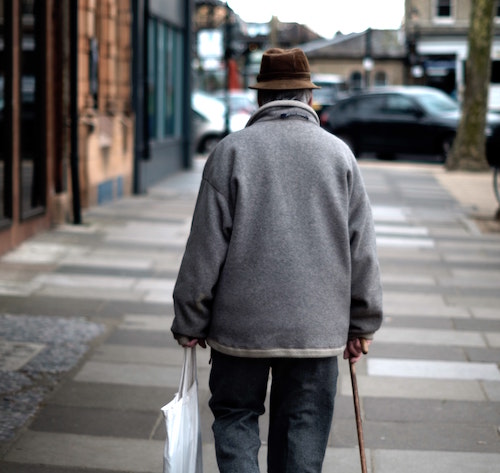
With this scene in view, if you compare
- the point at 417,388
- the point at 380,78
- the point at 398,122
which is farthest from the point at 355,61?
the point at 417,388

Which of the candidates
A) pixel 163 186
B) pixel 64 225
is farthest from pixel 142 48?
pixel 64 225

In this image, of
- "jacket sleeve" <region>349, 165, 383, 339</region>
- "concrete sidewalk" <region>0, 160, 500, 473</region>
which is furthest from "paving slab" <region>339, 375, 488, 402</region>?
"jacket sleeve" <region>349, 165, 383, 339</region>

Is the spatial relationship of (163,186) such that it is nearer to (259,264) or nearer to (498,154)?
(498,154)

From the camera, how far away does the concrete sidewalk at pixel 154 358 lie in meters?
4.80

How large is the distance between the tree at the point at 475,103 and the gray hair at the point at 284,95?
17.8 m

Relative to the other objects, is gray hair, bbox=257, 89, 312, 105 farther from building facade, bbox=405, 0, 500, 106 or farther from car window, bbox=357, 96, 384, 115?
building facade, bbox=405, 0, 500, 106

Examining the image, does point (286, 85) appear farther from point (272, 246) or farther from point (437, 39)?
point (437, 39)

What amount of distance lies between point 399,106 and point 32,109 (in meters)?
14.3

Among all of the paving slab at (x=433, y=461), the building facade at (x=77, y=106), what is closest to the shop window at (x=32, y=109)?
the building facade at (x=77, y=106)

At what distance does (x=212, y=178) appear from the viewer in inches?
137

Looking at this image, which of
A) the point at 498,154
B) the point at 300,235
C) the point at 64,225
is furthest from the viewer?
the point at 498,154

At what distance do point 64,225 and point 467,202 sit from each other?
6726 millimetres

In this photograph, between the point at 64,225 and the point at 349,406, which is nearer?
the point at 349,406

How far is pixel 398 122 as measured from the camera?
23.8 m
